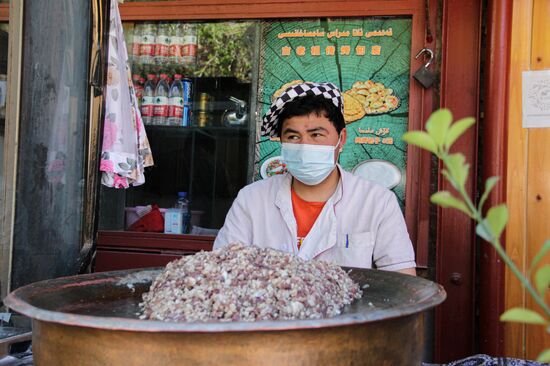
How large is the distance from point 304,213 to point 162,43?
7.06ft

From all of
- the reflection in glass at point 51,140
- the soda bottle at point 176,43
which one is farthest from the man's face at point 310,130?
the soda bottle at point 176,43

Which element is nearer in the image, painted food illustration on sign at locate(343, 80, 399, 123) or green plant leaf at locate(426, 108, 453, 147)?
green plant leaf at locate(426, 108, 453, 147)

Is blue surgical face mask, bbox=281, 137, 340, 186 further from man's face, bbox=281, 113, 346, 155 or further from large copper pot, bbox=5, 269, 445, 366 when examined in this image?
large copper pot, bbox=5, 269, 445, 366

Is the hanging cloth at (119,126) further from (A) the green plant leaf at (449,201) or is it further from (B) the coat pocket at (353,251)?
(A) the green plant leaf at (449,201)

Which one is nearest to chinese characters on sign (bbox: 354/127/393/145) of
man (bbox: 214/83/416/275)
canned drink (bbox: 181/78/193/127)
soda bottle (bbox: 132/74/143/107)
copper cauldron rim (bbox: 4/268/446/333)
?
man (bbox: 214/83/416/275)

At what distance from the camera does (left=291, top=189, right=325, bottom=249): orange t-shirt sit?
252 cm

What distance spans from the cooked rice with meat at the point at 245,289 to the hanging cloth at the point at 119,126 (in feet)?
4.26

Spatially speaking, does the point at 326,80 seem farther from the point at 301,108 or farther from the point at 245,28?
the point at 301,108

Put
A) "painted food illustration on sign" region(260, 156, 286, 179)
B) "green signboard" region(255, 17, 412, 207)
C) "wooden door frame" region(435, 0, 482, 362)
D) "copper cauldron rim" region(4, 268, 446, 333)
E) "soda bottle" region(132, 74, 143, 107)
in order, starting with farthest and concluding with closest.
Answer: "soda bottle" region(132, 74, 143, 107) → "painted food illustration on sign" region(260, 156, 286, 179) → "green signboard" region(255, 17, 412, 207) → "wooden door frame" region(435, 0, 482, 362) → "copper cauldron rim" region(4, 268, 446, 333)

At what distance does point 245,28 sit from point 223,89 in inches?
18.4

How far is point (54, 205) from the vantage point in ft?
8.25

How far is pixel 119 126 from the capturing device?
2.93m

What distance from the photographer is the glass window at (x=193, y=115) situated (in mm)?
3926

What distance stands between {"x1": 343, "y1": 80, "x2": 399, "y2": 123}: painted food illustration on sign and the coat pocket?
4.64ft
